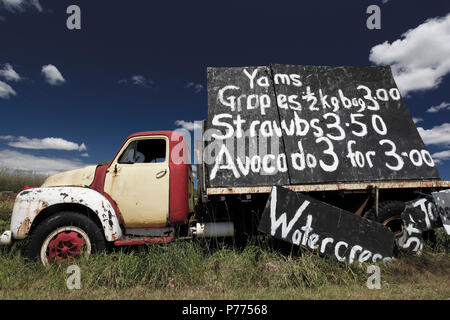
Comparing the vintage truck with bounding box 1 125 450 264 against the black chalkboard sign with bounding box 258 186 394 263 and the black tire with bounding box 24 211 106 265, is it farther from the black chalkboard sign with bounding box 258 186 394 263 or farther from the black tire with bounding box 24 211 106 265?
the black chalkboard sign with bounding box 258 186 394 263

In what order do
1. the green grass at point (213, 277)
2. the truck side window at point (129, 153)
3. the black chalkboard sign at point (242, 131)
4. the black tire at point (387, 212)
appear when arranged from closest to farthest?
the green grass at point (213, 277) → the black chalkboard sign at point (242, 131) → the black tire at point (387, 212) → the truck side window at point (129, 153)

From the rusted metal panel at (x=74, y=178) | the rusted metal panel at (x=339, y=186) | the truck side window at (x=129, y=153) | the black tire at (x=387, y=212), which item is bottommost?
the black tire at (x=387, y=212)

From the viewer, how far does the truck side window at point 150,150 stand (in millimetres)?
4023

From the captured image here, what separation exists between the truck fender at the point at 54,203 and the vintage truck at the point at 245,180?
14 mm

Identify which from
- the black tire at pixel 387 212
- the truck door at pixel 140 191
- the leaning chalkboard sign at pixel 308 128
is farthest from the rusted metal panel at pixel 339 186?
the truck door at pixel 140 191

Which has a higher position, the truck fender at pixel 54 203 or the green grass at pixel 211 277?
the truck fender at pixel 54 203

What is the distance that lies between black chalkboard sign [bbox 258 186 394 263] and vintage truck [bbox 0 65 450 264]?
40mm

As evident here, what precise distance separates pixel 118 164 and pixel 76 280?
1644 mm

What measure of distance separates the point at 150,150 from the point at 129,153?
390 mm

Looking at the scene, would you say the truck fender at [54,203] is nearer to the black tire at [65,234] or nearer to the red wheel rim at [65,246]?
the black tire at [65,234]
